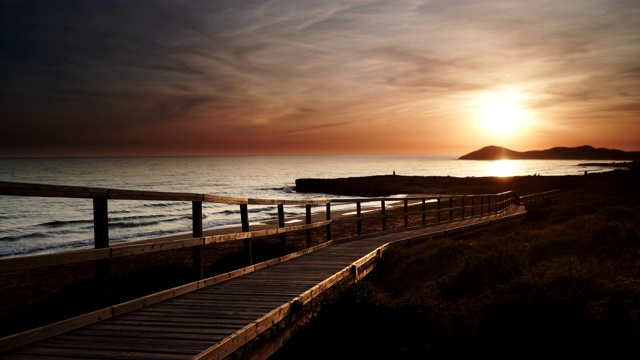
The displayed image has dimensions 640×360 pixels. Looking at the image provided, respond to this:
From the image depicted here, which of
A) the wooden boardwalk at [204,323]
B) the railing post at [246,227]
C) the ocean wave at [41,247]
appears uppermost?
the railing post at [246,227]

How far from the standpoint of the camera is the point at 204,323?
5066 mm

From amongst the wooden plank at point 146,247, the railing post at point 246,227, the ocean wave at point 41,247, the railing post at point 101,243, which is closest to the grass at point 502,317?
the wooden plank at point 146,247

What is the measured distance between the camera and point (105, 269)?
5.10 metres

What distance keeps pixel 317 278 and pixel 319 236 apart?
1680cm

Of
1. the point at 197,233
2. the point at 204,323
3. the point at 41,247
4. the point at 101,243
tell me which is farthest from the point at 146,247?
the point at 41,247

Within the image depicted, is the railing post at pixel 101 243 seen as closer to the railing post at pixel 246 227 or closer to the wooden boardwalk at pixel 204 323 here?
the wooden boardwalk at pixel 204 323

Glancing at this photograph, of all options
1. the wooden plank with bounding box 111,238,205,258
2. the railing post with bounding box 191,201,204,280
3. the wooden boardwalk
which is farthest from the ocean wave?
the wooden plank with bounding box 111,238,205,258

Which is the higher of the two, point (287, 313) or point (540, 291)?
point (540, 291)

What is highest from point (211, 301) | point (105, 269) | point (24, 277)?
point (105, 269)

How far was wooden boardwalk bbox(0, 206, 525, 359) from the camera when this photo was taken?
13.7ft

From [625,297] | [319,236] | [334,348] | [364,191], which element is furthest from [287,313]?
[364,191]

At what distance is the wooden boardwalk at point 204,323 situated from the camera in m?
4.18

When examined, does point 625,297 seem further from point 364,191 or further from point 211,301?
point 364,191

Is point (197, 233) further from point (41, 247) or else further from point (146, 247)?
point (41, 247)
